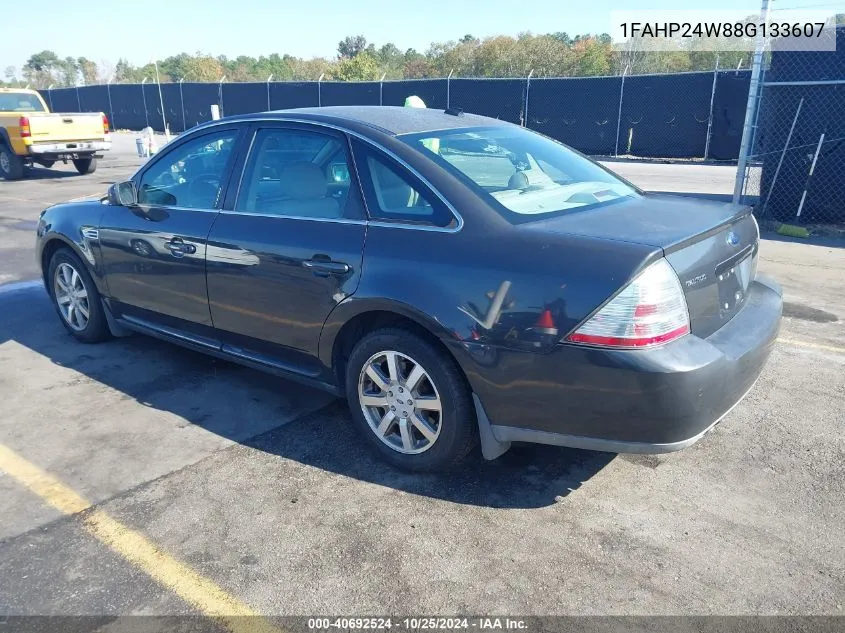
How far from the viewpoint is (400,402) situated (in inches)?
132

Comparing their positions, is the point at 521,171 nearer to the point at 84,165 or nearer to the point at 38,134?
the point at 38,134

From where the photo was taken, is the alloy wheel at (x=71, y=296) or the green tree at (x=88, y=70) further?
the green tree at (x=88, y=70)

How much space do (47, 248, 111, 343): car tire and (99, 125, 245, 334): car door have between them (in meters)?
0.41

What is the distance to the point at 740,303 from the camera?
327cm

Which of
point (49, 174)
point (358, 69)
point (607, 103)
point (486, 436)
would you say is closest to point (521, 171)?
point (486, 436)

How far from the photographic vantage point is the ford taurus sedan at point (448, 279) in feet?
8.91

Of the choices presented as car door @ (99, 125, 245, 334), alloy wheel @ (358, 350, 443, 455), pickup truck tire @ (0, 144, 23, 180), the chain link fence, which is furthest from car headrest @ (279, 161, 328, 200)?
pickup truck tire @ (0, 144, 23, 180)

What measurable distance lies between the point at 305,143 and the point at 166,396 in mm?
1855

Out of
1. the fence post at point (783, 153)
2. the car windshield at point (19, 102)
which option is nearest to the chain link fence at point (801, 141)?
the fence post at point (783, 153)

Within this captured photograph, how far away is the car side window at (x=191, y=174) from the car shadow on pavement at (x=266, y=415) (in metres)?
1.18

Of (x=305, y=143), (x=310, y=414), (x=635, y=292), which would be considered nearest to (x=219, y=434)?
(x=310, y=414)

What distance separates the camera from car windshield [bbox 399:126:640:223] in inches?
129

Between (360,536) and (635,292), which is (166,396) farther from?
(635,292)

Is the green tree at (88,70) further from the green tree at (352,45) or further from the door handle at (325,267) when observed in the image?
the door handle at (325,267)
